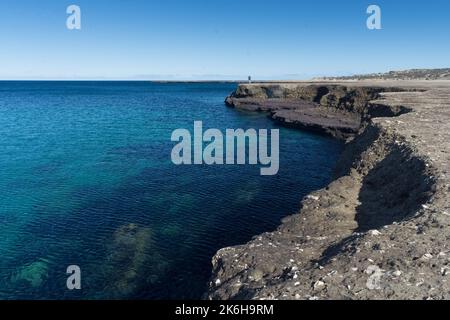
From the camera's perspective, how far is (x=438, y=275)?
1123 centimetres

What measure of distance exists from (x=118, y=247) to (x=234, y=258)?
11.2 m

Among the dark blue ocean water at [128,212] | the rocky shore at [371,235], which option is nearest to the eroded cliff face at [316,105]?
the dark blue ocean water at [128,212]

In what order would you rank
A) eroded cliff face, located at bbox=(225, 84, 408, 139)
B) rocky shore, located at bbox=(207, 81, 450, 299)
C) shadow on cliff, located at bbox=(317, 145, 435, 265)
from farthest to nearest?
eroded cliff face, located at bbox=(225, 84, 408, 139) < shadow on cliff, located at bbox=(317, 145, 435, 265) < rocky shore, located at bbox=(207, 81, 450, 299)

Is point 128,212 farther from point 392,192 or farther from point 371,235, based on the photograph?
point 371,235

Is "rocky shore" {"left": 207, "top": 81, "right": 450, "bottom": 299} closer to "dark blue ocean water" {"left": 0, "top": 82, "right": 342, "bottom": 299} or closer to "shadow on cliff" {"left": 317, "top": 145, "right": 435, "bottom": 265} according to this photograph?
"shadow on cliff" {"left": 317, "top": 145, "right": 435, "bottom": 265}

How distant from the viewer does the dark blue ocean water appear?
20.8 m

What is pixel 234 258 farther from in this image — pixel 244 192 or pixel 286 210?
pixel 244 192

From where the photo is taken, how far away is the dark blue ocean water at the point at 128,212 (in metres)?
20.8

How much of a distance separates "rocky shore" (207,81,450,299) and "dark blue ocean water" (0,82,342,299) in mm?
5338

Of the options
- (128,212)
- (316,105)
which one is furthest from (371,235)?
(316,105)

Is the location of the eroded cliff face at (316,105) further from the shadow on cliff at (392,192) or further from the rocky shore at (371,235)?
the shadow on cliff at (392,192)

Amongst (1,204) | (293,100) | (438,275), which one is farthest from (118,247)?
(293,100)

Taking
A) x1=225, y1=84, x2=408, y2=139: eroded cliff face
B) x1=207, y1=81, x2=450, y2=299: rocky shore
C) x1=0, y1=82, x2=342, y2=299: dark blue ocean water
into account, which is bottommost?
x1=0, y1=82, x2=342, y2=299: dark blue ocean water

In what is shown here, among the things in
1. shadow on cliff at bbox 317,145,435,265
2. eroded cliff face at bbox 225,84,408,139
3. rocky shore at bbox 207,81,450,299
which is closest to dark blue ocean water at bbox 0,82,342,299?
rocky shore at bbox 207,81,450,299
